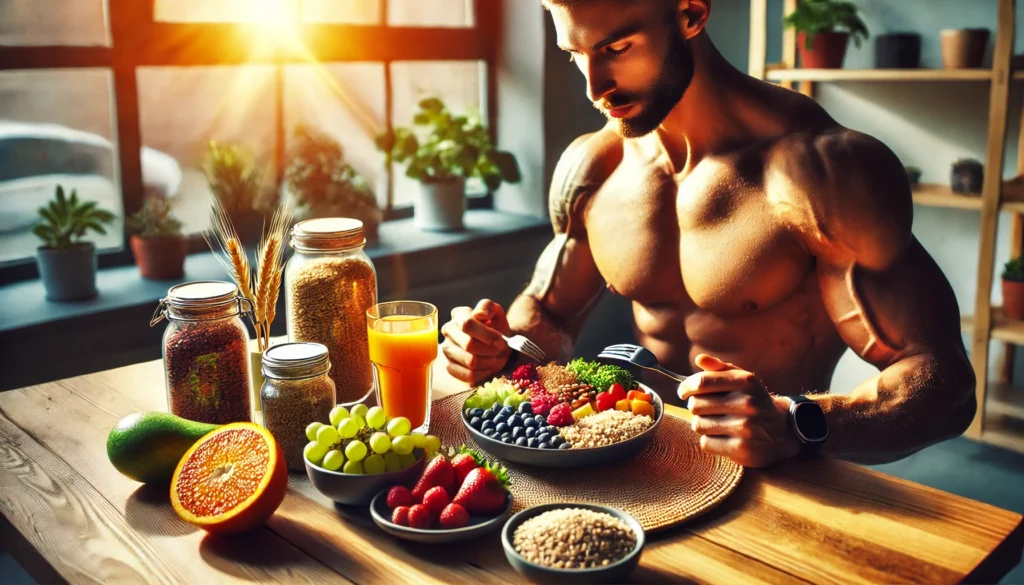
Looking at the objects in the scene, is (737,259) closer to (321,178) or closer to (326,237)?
(326,237)

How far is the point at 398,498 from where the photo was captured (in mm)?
984

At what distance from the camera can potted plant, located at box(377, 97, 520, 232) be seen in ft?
9.39

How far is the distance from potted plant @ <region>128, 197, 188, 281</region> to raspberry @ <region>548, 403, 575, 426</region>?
5.03 feet

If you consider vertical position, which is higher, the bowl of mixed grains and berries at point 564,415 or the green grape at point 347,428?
the green grape at point 347,428

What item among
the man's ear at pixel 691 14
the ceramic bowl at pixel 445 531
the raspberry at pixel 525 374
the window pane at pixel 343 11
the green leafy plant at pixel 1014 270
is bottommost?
the green leafy plant at pixel 1014 270

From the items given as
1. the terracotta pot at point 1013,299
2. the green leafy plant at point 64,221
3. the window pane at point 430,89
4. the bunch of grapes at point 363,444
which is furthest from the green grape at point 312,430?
the terracotta pot at point 1013,299

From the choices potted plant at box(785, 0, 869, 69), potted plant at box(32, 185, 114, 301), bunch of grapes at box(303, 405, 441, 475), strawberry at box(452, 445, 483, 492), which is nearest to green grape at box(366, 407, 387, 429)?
bunch of grapes at box(303, 405, 441, 475)

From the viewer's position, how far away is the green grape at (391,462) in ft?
3.39

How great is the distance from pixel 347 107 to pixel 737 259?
5.63 feet

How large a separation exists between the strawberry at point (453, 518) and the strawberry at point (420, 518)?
2 cm

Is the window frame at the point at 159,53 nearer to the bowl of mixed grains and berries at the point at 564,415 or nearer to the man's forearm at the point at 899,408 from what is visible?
the bowl of mixed grains and berries at the point at 564,415

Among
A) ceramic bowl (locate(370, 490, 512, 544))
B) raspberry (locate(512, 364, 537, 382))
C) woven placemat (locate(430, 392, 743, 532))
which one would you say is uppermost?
raspberry (locate(512, 364, 537, 382))

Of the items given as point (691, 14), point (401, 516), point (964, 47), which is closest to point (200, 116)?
point (691, 14)

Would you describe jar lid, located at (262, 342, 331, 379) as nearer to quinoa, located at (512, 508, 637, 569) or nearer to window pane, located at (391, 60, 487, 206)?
quinoa, located at (512, 508, 637, 569)
